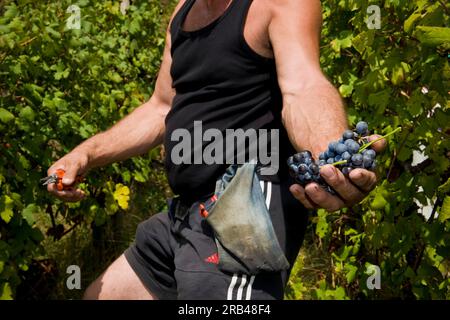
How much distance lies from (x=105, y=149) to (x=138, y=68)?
8.40 ft

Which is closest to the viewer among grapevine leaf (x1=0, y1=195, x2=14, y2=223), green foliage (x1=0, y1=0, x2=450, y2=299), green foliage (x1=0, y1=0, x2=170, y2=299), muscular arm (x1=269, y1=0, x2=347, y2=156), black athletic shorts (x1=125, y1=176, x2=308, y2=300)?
muscular arm (x1=269, y1=0, x2=347, y2=156)

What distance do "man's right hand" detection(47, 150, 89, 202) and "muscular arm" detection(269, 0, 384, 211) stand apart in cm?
78

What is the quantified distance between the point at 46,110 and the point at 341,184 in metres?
2.05

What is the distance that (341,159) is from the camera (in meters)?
1.32

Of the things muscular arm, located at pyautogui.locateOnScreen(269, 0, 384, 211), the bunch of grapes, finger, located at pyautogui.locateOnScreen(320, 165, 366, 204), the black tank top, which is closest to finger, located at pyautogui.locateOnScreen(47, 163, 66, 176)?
the black tank top

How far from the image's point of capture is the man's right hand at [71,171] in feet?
7.02

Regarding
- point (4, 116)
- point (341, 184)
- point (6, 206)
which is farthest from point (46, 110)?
point (341, 184)

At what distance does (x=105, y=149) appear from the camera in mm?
2371

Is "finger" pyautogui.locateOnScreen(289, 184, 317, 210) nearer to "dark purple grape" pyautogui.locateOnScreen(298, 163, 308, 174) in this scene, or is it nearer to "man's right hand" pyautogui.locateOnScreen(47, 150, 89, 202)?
"dark purple grape" pyautogui.locateOnScreen(298, 163, 308, 174)

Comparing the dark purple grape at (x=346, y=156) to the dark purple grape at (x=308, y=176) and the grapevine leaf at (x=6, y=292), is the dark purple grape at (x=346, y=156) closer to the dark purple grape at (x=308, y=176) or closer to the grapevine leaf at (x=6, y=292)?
the dark purple grape at (x=308, y=176)

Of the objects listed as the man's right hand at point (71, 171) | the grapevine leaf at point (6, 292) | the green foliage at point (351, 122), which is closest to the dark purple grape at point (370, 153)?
the green foliage at point (351, 122)

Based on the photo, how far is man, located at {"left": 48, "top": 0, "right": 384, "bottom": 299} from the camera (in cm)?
164
